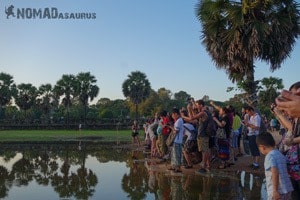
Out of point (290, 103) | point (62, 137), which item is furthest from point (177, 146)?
point (62, 137)

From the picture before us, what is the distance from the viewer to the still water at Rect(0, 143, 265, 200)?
7.72 m

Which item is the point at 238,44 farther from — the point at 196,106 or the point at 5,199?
the point at 5,199

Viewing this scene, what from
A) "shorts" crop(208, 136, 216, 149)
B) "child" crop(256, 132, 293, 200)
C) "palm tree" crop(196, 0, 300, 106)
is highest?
"palm tree" crop(196, 0, 300, 106)

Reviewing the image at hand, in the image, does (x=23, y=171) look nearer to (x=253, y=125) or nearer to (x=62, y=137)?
(x=253, y=125)

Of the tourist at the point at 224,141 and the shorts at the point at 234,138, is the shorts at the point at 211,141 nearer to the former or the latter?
the tourist at the point at 224,141

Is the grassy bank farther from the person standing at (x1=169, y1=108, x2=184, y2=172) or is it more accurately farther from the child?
the child

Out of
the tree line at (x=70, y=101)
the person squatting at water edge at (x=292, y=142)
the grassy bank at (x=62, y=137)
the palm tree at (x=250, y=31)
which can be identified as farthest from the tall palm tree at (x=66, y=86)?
the person squatting at water edge at (x=292, y=142)

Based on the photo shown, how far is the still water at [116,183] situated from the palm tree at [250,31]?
5.73 metres

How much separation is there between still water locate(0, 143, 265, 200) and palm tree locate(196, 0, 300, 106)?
573 cm

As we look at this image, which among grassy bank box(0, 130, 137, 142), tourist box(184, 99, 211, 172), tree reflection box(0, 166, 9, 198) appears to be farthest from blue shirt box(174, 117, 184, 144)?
grassy bank box(0, 130, 137, 142)

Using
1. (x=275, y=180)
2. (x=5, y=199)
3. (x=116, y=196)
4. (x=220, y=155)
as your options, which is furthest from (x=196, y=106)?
(x=275, y=180)

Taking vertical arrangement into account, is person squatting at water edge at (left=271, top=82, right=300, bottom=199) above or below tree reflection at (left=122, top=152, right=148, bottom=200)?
above

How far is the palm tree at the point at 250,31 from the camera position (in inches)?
591

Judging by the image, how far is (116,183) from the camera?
30.2ft
